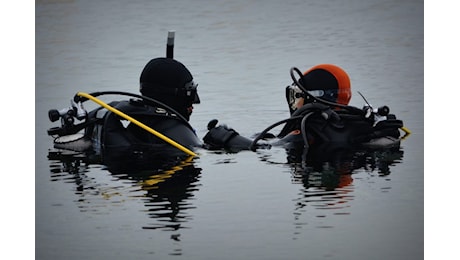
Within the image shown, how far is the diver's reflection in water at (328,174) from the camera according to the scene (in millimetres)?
10414

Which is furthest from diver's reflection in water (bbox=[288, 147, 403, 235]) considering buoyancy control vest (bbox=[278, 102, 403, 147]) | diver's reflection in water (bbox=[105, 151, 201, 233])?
diver's reflection in water (bbox=[105, 151, 201, 233])

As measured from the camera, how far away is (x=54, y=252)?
9.48 m

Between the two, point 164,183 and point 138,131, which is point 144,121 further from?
point 164,183

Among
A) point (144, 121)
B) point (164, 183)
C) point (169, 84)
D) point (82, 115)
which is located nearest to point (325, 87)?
point (169, 84)

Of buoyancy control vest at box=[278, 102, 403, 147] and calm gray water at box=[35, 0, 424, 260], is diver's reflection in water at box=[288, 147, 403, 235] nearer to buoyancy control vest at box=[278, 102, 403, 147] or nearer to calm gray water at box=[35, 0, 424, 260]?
calm gray water at box=[35, 0, 424, 260]

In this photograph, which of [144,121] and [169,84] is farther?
[169,84]

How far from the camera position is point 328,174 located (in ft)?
39.1

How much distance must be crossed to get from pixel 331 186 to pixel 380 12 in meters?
13.7

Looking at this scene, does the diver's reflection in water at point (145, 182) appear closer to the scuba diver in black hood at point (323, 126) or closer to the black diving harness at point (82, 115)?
the black diving harness at point (82, 115)

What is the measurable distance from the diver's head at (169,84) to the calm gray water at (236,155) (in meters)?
0.65

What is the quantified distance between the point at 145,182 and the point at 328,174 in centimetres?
160

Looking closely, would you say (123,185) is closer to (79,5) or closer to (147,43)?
(147,43)

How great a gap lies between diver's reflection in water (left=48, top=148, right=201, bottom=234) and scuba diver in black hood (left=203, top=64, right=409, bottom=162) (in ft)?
2.74

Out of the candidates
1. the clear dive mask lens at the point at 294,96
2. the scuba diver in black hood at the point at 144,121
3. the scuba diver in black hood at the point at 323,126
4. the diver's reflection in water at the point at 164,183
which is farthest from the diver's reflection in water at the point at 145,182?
the clear dive mask lens at the point at 294,96
